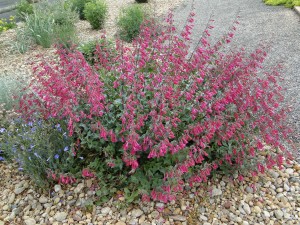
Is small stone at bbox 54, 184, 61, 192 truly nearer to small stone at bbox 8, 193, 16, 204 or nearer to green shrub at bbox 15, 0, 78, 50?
small stone at bbox 8, 193, 16, 204

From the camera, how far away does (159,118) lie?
6.96 ft

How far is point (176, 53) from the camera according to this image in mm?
2926

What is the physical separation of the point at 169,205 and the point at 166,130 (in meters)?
0.75

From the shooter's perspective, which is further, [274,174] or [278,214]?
[274,174]

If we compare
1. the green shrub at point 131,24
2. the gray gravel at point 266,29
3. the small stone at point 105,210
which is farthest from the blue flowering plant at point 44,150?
the green shrub at point 131,24

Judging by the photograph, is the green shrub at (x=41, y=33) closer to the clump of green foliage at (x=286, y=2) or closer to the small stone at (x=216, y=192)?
the small stone at (x=216, y=192)

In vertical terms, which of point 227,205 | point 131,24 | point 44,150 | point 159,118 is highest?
point 159,118

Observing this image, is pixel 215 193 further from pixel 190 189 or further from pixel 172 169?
pixel 172 169

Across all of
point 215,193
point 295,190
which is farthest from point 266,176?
point 215,193

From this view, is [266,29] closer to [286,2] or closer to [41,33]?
[286,2]

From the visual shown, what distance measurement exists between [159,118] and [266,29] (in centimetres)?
595

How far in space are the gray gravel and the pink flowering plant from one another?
105 cm

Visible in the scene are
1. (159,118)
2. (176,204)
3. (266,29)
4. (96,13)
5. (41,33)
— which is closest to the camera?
(159,118)

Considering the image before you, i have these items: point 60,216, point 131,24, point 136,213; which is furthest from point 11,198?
point 131,24
